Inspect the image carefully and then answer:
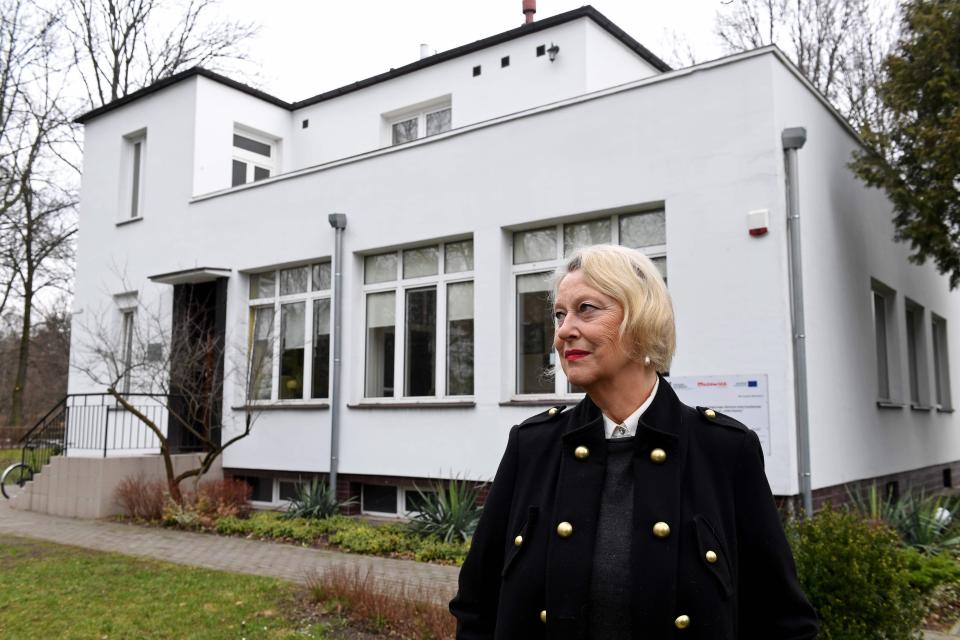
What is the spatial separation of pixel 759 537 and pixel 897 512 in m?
7.04

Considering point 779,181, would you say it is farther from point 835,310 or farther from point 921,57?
point 921,57

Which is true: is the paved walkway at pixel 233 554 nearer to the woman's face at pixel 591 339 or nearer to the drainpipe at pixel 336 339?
the drainpipe at pixel 336 339

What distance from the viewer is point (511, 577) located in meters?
2.09

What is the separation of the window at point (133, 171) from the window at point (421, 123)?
4700 mm

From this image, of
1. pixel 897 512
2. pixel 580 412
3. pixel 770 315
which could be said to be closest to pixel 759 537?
pixel 580 412

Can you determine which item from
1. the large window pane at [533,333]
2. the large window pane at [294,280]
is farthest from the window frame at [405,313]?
the large window pane at [294,280]

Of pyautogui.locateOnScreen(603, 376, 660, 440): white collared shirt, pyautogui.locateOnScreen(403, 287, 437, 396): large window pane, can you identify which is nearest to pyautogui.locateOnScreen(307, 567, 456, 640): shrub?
pyautogui.locateOnScreen(603, 376, 660, 440): white collared shirt

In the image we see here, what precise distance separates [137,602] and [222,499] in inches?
187

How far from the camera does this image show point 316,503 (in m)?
11.0

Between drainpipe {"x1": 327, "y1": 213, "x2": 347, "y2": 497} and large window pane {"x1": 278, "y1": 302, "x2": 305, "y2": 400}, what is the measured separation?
117cm

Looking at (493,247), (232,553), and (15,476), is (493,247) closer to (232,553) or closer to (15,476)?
(232,553)

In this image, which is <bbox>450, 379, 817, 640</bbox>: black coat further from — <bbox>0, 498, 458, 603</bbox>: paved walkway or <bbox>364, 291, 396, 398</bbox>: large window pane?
<bbox>364, 291, 396, 398</bbox>: large window pane

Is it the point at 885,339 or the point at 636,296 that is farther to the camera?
the point at 885,339

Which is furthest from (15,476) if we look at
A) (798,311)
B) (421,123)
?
(798,311)
